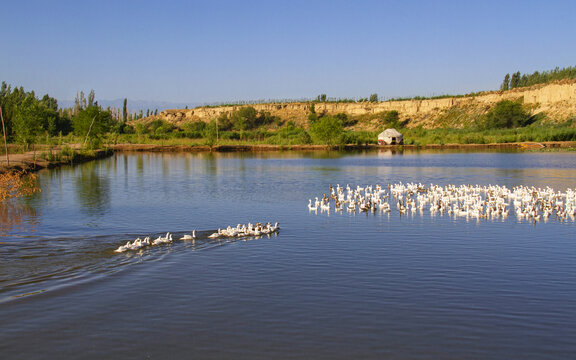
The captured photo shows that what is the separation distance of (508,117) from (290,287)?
116 m

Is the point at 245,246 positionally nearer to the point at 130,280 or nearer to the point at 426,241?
the point at 130,280

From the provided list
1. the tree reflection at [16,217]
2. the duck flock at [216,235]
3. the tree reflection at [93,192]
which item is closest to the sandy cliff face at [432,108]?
the tree reflection at [93,192]

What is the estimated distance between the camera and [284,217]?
21297 mm

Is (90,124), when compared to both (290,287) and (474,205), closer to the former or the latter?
(474,205)

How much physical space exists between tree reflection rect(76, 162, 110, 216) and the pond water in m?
1.53

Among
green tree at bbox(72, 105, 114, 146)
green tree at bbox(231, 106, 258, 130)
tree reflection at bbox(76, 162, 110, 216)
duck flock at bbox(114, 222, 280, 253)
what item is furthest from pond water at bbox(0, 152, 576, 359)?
green tree at bbox(231, 106, 258, 130)

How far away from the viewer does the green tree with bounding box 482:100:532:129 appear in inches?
4577

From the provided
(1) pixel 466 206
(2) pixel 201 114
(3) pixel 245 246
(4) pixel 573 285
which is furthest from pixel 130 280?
(2) pixel 201 114

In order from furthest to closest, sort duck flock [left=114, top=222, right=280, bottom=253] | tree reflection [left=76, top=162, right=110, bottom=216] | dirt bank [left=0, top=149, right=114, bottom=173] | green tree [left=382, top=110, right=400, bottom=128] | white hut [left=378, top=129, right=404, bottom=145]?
green tree [left=382, top=110, right=400, bottom=128] → white hut [left=378, top=129, right=404, bottom=145] → dirt bank [left=0, top=149, right=114, bottom=173] → tree reflection [left=76, top=162, right=110, bottom=216] → duck flock [left=114, top=222, right=280, bottom=253]

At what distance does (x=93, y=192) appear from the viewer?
29.7 meters

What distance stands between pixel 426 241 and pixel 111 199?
16636 millimetres

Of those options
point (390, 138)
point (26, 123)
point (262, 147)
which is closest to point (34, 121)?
point (26, 123)

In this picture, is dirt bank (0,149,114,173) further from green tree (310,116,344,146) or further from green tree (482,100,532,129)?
green tree (482,100,532,129)

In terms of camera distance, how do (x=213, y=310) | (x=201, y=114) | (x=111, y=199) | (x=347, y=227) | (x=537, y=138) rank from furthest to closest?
(x=201, y=114), (x=537, y=138), (x=111, y=199), (x=347, y=227), (x=213, y=310)
